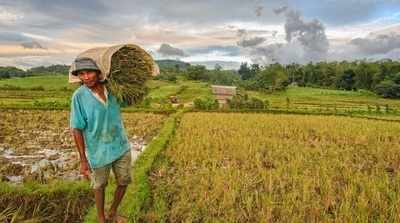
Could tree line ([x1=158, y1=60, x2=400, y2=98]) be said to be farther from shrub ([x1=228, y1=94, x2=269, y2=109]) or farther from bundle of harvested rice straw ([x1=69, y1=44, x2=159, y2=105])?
bundle of harvested rice straw ([x1=69, y1=44, x2=159, y2=105])

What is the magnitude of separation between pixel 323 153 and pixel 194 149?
110 inches

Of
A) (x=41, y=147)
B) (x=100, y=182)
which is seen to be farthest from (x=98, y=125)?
(x=41, y=147)

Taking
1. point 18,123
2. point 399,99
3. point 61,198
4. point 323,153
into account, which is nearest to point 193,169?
point 61,198

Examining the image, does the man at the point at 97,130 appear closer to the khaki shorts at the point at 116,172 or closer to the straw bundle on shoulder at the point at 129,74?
the khaki shorts at the point at 116,172

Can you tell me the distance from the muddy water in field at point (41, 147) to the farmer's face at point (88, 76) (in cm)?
291

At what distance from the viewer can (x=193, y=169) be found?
6.59 metres

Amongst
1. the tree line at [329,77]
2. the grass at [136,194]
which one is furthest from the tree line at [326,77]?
the grass at [136,194]

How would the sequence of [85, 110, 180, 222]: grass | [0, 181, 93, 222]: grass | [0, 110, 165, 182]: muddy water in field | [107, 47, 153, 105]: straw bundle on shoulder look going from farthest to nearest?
[0, 110, 165, 182]: muddy water in field < [0, 181, 93, 222]: grass < [85, 110, 180, 222]: grass < [107, 47, 153, 105]: straw bundle on shoulder

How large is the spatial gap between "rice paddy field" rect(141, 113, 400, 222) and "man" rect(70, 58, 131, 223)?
2.56 ft

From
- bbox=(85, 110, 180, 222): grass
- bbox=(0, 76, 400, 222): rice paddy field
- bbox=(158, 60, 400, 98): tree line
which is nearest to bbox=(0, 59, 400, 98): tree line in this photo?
bbox=(158, 60, 400, 98): tree line

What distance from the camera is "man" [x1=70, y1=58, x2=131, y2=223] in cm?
331

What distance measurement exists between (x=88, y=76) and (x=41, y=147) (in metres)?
6.79

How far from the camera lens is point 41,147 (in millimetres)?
9328

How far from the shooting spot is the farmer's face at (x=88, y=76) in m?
3.29
